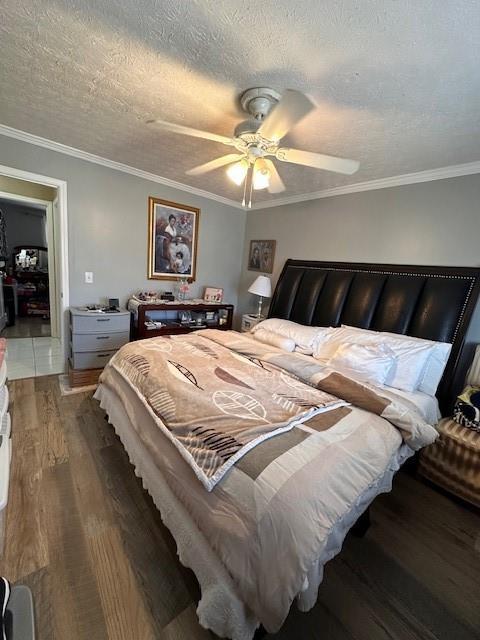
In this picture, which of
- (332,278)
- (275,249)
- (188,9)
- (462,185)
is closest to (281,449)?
(188,9)

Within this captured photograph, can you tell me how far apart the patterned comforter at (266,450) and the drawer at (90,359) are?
4.25 feet

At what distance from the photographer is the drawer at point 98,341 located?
2.77 meters

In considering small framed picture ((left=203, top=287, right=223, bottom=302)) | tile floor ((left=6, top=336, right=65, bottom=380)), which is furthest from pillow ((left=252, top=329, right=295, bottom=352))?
tile floor ((left=6, top=336, right=65, bottom=380))

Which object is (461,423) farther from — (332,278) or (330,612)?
(332,278)

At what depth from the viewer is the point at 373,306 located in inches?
98.8

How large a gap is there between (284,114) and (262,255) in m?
2.51

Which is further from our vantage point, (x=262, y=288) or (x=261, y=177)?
(x=262, y=288)

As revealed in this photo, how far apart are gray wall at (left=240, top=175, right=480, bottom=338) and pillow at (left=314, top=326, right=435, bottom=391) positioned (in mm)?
807

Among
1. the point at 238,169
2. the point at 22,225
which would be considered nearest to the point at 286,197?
the point at 238,169

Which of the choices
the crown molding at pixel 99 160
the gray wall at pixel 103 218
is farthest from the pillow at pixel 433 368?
the crown molding at pixel 99 160

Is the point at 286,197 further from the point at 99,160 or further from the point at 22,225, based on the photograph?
the point at 22,225

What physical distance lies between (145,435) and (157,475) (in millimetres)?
207

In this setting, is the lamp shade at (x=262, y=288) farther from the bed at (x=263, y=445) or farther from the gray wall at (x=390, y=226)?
the bed at (x=263, y=445)

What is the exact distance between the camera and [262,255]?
3.83m
